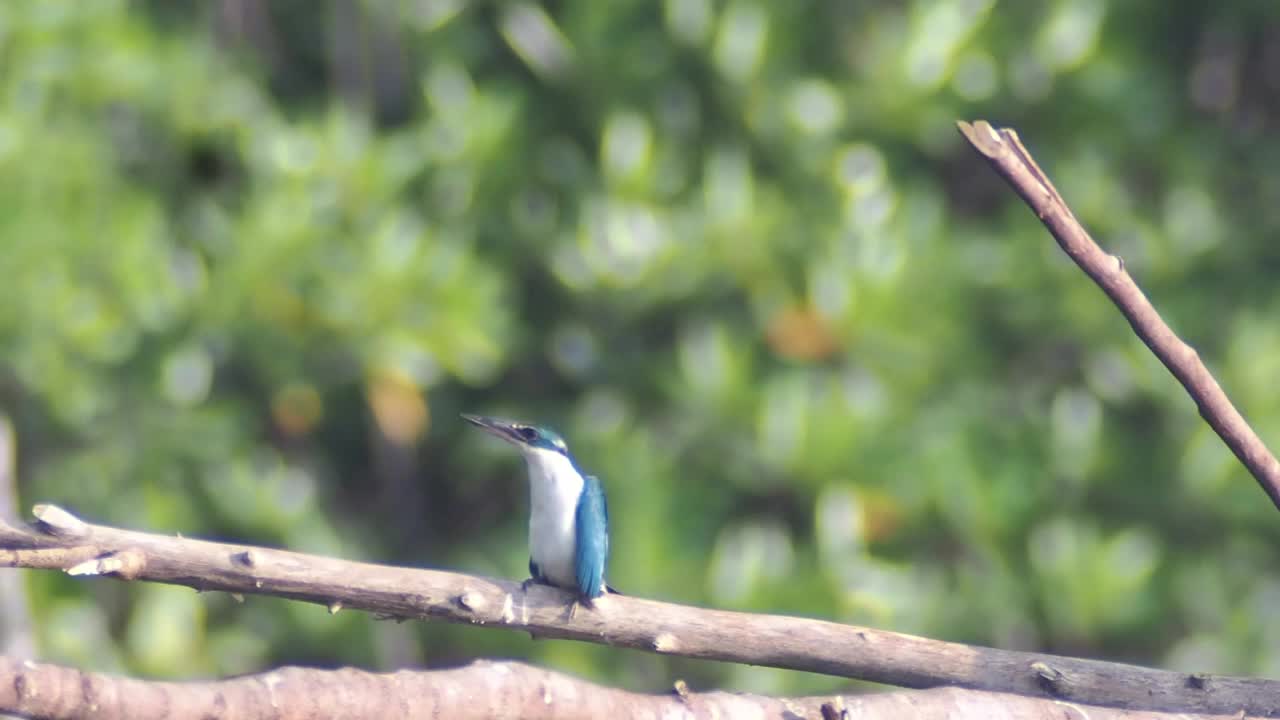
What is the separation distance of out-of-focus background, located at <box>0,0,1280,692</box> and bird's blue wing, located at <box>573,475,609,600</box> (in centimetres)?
139

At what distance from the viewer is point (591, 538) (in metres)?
2.25

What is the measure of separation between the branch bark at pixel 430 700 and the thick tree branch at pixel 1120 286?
0.30 m

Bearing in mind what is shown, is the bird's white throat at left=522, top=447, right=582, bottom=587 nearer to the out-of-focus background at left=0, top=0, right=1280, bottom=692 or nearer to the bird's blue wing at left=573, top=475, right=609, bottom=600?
the bird's blue wing at left=573, top=475, right=609, bottom=600

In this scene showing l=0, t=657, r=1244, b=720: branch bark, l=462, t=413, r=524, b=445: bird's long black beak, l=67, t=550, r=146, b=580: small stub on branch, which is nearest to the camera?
l=0, t=657, r=1244, b=720: branch bark

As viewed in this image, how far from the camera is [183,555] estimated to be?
1371 millimetres

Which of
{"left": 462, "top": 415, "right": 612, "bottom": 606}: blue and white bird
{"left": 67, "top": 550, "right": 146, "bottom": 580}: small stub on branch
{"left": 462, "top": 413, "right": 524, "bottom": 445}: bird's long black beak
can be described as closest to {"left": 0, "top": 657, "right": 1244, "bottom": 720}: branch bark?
{"left": 67, "top": 550, "right": 146, "bottom": 580}: small stub on branch

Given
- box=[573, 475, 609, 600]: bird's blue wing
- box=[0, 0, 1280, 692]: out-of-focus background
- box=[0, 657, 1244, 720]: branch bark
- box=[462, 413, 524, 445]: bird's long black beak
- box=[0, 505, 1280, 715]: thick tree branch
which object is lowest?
box=[0, 657, 1244, 720]: branch bark

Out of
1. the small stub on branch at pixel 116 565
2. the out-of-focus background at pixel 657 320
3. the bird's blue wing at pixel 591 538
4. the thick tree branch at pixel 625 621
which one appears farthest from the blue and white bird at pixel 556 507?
the out-of-focus background at pixel 657 320

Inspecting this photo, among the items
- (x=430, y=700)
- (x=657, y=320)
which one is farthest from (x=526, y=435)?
(x=657, y=320)

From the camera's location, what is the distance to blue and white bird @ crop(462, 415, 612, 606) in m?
2.20

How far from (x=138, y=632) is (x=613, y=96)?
6.41ft

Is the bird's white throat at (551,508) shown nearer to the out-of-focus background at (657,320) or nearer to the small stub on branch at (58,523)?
the small stub on branch at (58,523)

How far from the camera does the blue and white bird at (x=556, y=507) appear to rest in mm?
2201

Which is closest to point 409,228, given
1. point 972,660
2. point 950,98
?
point 950,98
